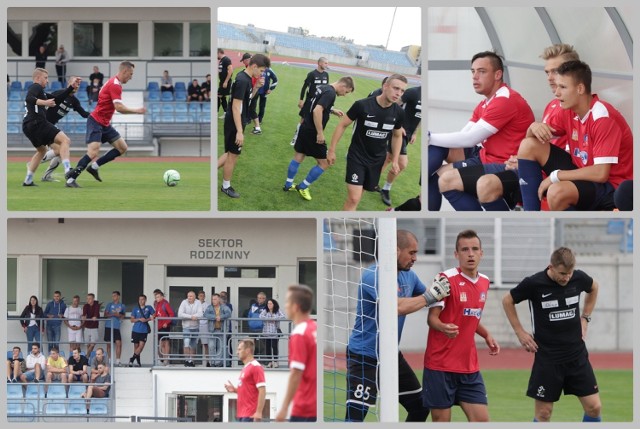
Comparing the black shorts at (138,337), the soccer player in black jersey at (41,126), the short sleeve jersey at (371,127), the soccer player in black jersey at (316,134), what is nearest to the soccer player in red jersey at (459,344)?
the short sleeve jersey at (371,127)

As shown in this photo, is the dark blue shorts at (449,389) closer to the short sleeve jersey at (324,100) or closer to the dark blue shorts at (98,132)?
the short sleeve jersey at (324,100)

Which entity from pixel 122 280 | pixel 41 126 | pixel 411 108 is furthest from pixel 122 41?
pixel 411 108

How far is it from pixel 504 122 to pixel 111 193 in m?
5.38

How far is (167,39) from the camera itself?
22484mm

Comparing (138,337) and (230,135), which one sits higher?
(230,135)

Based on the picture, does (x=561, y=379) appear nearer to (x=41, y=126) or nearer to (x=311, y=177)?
(x=311, y=177)

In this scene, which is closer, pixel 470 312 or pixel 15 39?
pixel 470 312

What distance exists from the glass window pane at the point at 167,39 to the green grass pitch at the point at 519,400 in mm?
9227

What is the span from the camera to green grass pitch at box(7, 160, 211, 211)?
10852 millimetres

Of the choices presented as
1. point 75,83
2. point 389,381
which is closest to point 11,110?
point 75,83

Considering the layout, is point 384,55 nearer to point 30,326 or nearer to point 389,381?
point 389,381

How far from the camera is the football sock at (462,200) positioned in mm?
8227

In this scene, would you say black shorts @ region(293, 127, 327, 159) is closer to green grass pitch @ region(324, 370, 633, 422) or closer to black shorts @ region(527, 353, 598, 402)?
green grass pitch @ region(324, 370, 633, 422)

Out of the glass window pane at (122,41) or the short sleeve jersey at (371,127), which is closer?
the short sleeve jersey at (371,127)
